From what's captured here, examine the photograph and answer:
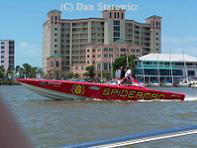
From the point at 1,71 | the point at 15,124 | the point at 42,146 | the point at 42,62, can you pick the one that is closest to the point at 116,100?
the point at 42,146

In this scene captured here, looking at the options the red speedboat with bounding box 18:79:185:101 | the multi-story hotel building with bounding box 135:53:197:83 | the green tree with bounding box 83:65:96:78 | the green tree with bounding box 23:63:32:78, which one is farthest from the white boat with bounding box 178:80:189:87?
the red speedboat with bounding box 18:79:185:101

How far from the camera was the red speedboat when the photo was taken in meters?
19.9

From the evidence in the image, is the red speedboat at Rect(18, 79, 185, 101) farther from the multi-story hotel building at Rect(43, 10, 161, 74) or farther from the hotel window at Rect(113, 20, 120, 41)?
the hotel window at Rect(113, 20, 120, 41)

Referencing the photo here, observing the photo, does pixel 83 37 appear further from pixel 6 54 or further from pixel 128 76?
pixel 128 76

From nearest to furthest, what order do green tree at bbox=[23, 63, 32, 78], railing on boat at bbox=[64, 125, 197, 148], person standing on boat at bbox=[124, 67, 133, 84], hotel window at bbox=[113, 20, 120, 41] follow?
railing on boat at bbox=[64, 125, 197, 148], person standing on boat at bbox=[124, 67, 133, 84], green tree at bbox=[23, 63, 32, 78], hotel window at bbox=[113, 20, 120, 41]

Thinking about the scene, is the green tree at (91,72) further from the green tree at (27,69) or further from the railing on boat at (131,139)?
the railing on boat at (131,139)

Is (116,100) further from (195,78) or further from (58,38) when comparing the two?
(58,38)

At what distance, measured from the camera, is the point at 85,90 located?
19906 millimetres

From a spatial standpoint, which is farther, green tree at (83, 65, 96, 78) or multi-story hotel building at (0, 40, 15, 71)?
multi-story hotel building at (0, 40, 15, 71)

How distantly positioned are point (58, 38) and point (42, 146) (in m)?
119

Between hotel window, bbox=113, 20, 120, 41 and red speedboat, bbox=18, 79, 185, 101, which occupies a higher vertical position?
hotel window, bbox=113, 20, 120, 41

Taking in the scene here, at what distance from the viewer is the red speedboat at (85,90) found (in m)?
19.9

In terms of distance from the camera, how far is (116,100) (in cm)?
2006

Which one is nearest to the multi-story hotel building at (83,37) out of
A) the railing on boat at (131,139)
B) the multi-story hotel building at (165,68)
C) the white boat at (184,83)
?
the multi-story hotel building at (165,68)
